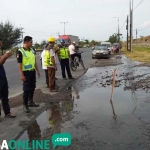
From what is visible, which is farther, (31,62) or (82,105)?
(82,105)

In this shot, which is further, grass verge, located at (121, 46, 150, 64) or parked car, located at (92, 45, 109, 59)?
parked car, located at (92, 45, 109, 59)

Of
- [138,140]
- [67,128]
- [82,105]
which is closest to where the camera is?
[138,140]

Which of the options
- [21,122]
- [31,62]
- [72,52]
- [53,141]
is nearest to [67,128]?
[53,141]

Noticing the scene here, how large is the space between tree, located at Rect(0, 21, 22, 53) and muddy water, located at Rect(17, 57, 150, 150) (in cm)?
4477

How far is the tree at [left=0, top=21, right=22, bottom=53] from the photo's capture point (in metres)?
49.2

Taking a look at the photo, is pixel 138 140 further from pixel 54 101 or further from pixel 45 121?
pixel 54 101

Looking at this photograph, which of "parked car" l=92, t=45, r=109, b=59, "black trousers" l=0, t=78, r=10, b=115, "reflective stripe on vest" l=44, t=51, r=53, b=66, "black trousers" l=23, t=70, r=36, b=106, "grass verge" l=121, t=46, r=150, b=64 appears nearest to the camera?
"black trousers" l=0, t=78, r=10, b=115

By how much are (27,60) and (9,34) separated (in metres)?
47.0

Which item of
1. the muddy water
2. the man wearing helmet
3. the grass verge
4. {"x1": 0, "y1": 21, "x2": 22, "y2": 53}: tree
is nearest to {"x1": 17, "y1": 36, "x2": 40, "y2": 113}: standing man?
the muddy water

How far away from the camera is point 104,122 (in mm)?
4977

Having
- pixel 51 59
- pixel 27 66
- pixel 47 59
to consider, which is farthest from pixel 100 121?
pixel 47 59

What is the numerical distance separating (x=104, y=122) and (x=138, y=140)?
1.09 m

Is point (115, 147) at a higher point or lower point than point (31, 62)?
lower

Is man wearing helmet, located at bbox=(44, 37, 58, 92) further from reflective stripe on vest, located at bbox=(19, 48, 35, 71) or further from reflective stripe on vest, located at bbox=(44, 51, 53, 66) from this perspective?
reflective stripe on vest, located at bbox=(19, 48, 35, 71)
